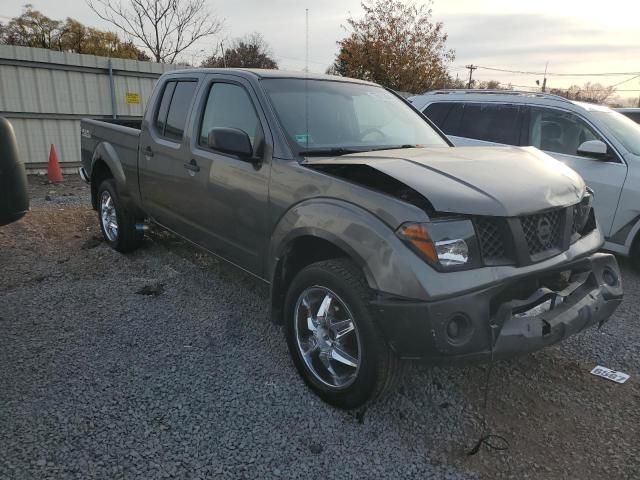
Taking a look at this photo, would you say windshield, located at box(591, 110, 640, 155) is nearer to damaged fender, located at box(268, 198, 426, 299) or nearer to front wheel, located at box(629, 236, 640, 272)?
front wheel, located at box(629, 236, 640, 272)

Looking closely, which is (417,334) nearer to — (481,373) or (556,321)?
(556,321)

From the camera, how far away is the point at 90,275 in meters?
4.90

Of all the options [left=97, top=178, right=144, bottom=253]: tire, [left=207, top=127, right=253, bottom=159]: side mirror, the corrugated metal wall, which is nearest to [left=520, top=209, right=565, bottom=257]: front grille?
[left=207, top=127, right=253, bottom=159]: side mirror

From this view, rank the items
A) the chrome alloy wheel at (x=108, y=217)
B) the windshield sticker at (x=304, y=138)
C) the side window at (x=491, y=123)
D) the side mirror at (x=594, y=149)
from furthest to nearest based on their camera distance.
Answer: the side window at (x=491, y=123) < the chrome alloy wheel at (x=108, y=217) < the side mirror at (x=594, y=149) < the windshield sticker at (x=304, y=138)

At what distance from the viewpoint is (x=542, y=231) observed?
104 inches

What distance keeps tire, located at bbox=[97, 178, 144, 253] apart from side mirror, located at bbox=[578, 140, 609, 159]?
15.9 ft

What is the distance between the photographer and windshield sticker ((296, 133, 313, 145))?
326 cm

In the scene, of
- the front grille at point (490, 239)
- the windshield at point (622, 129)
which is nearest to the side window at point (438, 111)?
the windshield at point (622, 129)

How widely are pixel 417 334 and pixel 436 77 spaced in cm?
2248

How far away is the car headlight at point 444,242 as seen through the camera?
2355mm

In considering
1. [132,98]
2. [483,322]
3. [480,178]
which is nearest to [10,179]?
[480,178]

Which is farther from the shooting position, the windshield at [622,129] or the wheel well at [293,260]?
the windshield at [622,129]

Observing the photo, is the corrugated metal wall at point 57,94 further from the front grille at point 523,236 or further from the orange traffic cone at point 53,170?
the front grille at point 523,236

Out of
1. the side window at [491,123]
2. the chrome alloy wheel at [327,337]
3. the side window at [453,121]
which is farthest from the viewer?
the side window at [453,121]
